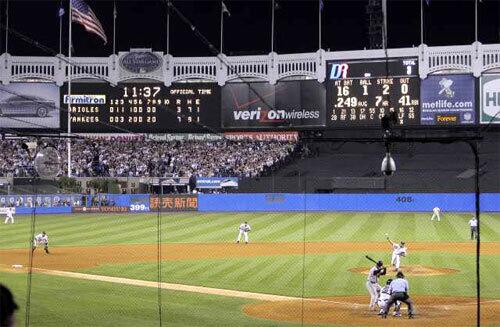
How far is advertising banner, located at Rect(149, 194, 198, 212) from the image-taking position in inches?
2579

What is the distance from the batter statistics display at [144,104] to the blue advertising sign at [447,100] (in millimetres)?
20877

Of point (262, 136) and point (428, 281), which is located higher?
point (262, 136)

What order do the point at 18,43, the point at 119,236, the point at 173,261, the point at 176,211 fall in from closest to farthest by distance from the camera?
the point at 173,261 → the point at 119,236 → the point at 176,211 → the point at 18,43

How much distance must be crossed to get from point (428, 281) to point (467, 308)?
5894 millimetres

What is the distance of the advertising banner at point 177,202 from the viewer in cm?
6550

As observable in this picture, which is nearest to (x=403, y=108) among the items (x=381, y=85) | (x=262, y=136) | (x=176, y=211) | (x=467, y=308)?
(x=381, y=85)

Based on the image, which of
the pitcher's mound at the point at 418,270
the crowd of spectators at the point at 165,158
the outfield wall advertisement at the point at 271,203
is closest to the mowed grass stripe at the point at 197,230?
the outfield wall advertisement at the point at 271,203

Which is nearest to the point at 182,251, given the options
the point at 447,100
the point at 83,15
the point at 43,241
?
the point at 43,241

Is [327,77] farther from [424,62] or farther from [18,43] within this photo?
[18,43]

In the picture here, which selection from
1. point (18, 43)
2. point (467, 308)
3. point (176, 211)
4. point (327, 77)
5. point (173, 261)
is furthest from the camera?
point (18, 43)

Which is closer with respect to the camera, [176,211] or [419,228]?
[419,228]

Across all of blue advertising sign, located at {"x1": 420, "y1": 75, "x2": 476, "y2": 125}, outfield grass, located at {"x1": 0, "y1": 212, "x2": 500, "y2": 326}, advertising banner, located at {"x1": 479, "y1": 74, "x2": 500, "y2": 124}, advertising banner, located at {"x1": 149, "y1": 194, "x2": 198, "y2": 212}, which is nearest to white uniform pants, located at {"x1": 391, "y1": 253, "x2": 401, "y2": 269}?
outfield grass, located at {"x1": 0, "y1": 212, "x2": 500, "y2": 326}

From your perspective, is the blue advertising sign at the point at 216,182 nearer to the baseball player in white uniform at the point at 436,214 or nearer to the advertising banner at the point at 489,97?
the baseball player in white uniform at the point at 436,214

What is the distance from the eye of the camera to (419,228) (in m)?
51.1
